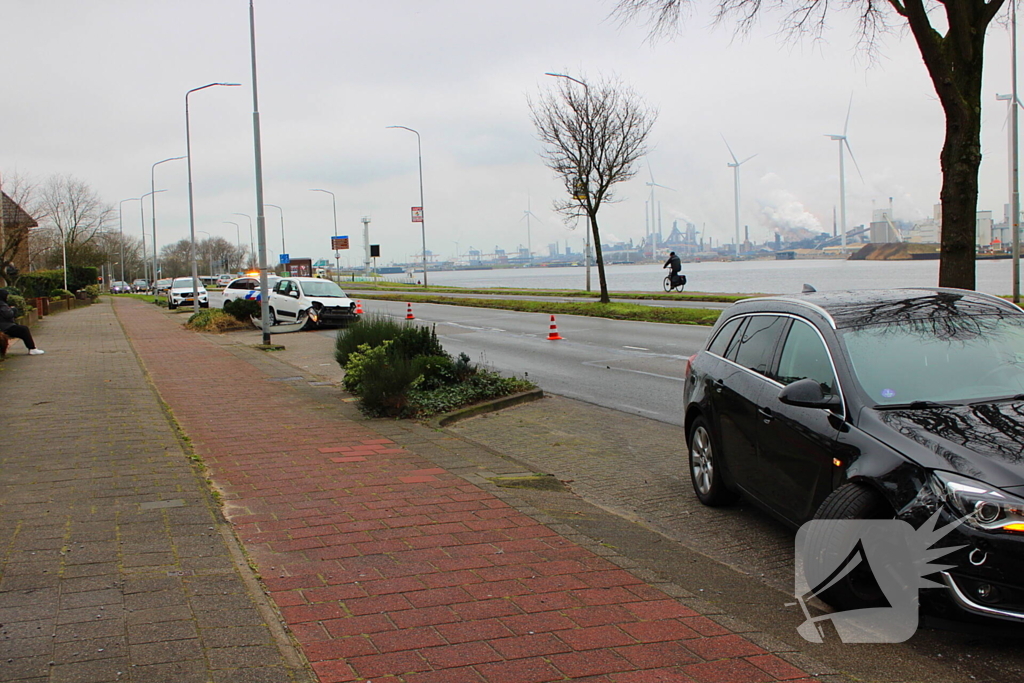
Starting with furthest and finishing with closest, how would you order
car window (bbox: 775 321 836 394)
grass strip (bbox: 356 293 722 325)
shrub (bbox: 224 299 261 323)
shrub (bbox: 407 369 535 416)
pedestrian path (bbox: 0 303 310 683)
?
shrub (bbox: 224 299 261 323), grass strip (bbox: 356 293 722 325), shrub (bbox: 407 369 535 416), car window (bbox: 775 321 836 394), pedestrian path (bbox: 0 303 310 683)

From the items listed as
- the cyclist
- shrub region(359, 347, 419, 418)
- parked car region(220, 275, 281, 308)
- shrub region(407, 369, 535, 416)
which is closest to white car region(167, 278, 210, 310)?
parked car region(220, 275, 281, 308)

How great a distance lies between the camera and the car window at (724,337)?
644cm

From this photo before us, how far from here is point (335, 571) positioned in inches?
186

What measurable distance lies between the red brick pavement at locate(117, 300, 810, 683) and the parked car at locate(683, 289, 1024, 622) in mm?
892

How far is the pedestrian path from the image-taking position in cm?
352

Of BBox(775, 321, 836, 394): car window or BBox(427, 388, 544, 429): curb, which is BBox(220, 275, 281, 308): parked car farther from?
BBox(775, 321, 836, 394): car window

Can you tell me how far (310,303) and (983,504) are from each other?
82.8 ft

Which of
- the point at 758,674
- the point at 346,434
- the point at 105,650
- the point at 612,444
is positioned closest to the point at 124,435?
the point at 346,434

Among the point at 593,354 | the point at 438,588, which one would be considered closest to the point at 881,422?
the point at 438,588

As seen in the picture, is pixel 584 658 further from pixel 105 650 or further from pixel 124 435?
pixel 124 435

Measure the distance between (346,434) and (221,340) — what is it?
49.0 feet

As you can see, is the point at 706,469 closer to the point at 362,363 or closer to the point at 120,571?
the point at 120,571

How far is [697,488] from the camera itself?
649cm

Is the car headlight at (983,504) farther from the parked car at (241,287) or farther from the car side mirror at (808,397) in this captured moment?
the parked car at (241,287)
